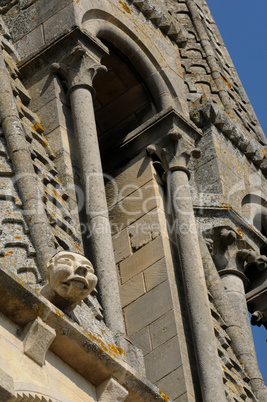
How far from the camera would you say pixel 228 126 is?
1564 cm

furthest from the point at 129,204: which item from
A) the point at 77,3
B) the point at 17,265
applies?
the point at 17,265

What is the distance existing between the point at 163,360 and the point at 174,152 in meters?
2.46

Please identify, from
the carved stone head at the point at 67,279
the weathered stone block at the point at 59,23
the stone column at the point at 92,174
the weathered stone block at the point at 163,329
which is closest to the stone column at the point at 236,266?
the weathered stone block at the point at 163,329

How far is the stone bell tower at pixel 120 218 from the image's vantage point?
8.88m

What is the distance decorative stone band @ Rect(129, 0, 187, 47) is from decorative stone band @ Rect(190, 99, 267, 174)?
83 cm

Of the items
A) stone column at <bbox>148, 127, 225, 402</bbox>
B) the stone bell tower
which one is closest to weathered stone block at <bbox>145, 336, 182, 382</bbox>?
the stone bell tower

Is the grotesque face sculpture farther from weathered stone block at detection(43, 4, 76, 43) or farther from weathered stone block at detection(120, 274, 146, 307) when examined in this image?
weathered stone block at detection(43, 4, 76, 43)

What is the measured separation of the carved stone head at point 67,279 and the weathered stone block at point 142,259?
11.2 ft

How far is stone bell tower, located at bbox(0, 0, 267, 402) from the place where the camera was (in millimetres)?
8875

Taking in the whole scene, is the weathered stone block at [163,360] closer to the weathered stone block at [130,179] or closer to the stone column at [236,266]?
the stone column at [236,266]

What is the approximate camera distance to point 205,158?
15117mm

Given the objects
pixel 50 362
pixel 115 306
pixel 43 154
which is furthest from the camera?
pixel 43 154

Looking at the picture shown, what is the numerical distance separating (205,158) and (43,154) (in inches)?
158

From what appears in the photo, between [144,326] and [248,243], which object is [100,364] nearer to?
[144,326]
